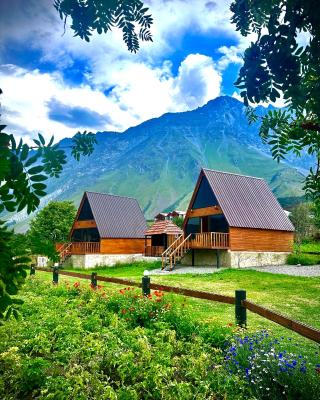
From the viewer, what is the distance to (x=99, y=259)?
35281mm

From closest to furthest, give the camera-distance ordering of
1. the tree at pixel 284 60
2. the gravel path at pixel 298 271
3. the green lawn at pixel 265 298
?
the tree at pixel 284 60 < the green lawn at pixel 265 298 < the gravel path at pixel 298 271

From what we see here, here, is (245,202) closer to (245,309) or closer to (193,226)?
(193,226)

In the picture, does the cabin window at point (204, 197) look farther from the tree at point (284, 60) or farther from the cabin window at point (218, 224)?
the tree at point (284, 60)

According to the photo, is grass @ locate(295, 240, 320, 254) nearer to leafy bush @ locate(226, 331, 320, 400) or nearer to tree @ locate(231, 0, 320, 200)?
leafy bush @ locate(226, 331, 320, 400)

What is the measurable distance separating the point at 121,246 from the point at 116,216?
11.5ft

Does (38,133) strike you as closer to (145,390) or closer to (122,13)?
(122,13)

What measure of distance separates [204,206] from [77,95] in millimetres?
28050

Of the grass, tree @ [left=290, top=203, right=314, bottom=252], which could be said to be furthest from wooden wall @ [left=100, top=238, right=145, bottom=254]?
tree @ [left=290, top=203, right=314, bottom=252]

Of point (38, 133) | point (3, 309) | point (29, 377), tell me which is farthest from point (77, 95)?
point (29, 377)

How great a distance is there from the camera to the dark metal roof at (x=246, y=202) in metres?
28.0

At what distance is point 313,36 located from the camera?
1.75m

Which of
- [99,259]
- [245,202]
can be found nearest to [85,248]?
[99,259]

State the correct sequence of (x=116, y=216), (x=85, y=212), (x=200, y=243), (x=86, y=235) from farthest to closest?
(x=116, y=216)
(x=85, y=212)
(x=86, y=235)
(x=200, y=243)

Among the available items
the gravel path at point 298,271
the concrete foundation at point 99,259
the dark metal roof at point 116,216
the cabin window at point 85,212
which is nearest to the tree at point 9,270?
the gravel path at point 298,271
